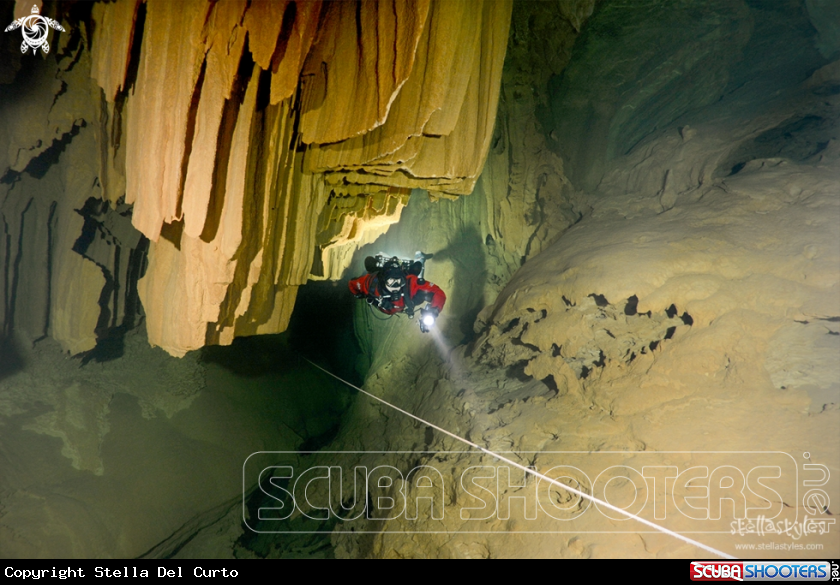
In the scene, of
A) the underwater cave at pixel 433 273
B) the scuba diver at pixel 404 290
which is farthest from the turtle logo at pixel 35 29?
the scuba diver at pixel 404 290

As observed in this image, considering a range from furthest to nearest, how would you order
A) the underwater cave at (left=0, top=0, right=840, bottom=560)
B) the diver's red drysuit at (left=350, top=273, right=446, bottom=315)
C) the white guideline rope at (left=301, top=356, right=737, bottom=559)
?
the diver's red drysuit at (left=350, top=273, right=446, bottom=315), the underwater cave at (left=0, top=0, right=840, bottom=560), the white guideline rope at (left=301, top=356, right=737, bottom=559)

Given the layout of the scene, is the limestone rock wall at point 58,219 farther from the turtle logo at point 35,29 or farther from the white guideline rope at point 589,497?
the white guideline rope at point 589,497

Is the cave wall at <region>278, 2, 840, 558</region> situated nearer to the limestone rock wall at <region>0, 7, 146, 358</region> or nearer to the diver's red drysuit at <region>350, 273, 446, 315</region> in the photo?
the diver's red drysuit at <region>350, 273, 446, 315</region>

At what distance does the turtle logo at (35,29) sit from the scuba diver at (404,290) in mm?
2999

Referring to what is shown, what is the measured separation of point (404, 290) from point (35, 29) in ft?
10.8

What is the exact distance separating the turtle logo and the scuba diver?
3.00 meters

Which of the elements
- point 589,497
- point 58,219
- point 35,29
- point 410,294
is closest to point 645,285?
point 589,497

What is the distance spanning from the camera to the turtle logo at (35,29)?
2606 mm

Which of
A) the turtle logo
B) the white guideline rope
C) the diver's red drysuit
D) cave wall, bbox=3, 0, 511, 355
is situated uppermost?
the turtle logo

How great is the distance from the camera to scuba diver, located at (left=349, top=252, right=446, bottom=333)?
14.9 feet

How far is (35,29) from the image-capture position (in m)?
2.74

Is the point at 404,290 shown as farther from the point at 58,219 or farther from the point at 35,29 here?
the point at 35,29

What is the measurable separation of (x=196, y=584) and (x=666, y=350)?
3.18 m

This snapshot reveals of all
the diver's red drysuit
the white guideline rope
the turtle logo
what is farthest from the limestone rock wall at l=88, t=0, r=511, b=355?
the white guideline rope
